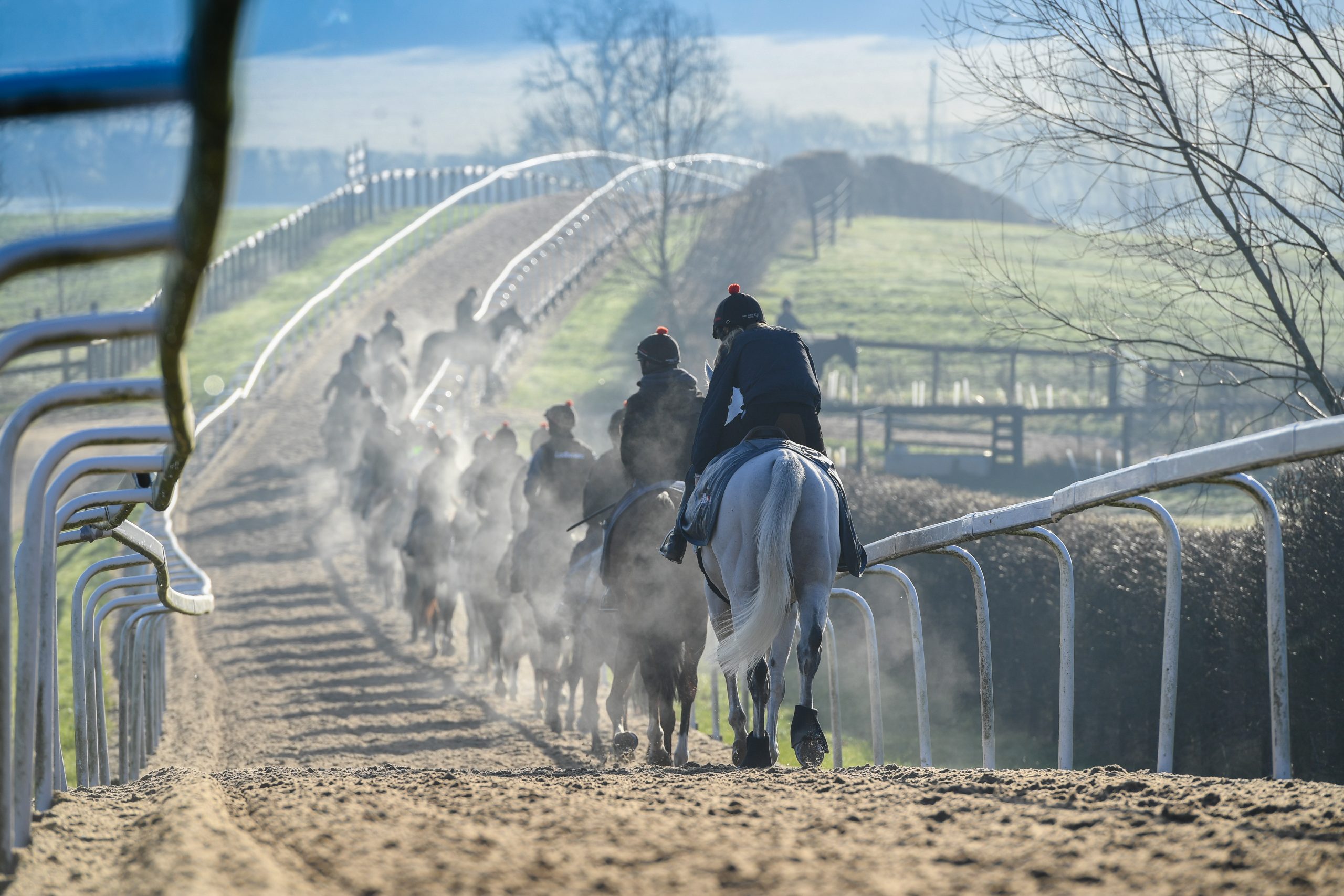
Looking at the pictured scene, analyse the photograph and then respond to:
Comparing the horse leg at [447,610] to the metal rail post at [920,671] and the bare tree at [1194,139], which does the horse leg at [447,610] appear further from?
the metal rail post at [920,671]

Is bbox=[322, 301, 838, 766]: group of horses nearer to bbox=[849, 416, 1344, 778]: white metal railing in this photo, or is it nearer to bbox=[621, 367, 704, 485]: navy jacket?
bbox=[621, 367, 704, 485]: navy jacket

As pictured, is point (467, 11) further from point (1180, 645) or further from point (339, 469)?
point (1180, 645)

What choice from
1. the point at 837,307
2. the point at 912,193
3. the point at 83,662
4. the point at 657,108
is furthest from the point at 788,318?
the point at 912,193

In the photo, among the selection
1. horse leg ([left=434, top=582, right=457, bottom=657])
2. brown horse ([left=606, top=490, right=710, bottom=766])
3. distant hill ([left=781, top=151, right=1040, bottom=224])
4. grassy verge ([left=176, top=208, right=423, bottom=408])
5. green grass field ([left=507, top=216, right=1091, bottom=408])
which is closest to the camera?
brown horse ([left=606, top=490, right=710, bottom=766])

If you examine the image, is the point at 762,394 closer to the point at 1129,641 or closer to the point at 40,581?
the point at 40,581

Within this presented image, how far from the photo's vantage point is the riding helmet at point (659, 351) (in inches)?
322

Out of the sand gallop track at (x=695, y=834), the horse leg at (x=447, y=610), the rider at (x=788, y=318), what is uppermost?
A: the rider at (x=788, y=318)

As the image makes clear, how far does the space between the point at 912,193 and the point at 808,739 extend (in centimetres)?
6222

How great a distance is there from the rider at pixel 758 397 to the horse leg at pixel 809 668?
0.88 m

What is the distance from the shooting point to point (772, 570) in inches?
235

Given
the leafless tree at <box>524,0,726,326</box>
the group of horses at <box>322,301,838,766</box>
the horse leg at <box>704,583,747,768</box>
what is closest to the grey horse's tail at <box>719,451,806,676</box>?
the group of horses at <box>322,301,838,766</box>

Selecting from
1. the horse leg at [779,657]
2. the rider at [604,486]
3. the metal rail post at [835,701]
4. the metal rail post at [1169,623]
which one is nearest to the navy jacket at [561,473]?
the rider at [604,486]

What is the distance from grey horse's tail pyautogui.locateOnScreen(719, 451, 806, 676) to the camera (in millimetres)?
5980

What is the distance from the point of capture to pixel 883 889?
2.80 meters
